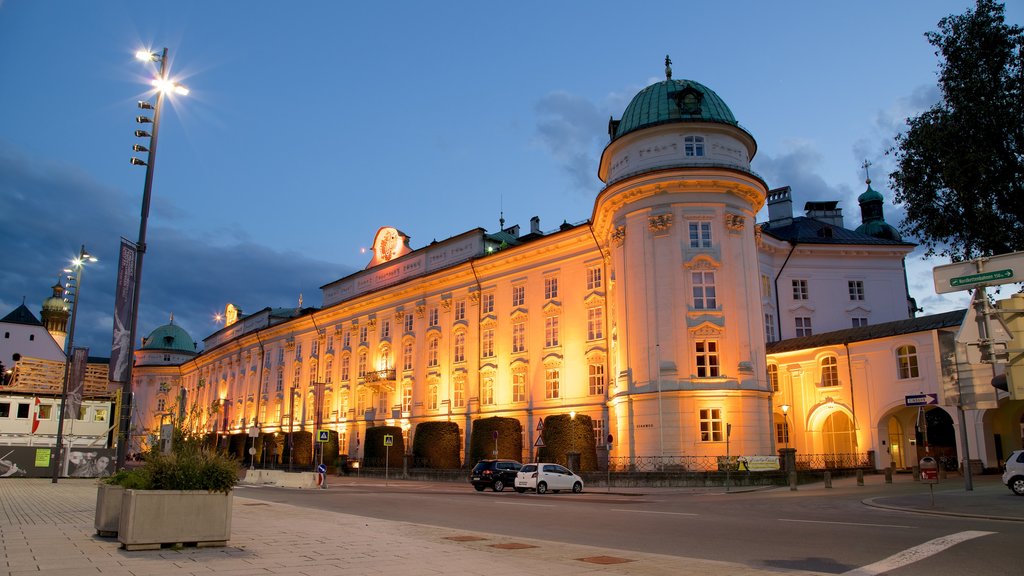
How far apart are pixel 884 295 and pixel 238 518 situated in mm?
47780

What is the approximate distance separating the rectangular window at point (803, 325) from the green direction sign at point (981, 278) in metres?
39.2

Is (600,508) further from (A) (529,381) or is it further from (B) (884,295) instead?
(B) (884,295)

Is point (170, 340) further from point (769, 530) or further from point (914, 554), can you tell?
point (914, 554)

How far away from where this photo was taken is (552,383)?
46906 mm

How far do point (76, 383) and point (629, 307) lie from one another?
1015 inches

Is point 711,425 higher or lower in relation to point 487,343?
lower

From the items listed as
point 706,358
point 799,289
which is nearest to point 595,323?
point 706,358

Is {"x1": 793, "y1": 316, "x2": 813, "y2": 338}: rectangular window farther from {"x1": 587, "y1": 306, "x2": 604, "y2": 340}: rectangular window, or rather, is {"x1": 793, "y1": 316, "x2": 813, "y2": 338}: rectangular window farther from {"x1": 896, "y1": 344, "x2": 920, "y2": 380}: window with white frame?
{"x1": 587, "y1": 306, "x2": 604, "y2": 340}: rectangular window

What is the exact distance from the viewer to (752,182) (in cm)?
4012

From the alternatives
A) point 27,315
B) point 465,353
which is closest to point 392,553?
point 465,353

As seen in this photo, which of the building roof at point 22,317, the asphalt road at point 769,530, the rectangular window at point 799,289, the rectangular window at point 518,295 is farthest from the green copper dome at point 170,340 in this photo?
the asphalt road at point 769,530

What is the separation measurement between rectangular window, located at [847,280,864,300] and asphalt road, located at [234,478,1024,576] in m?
29.4

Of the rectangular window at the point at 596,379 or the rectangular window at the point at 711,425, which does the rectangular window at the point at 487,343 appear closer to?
the rectangular window at the point at 596,379

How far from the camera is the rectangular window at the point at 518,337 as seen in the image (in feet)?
162
